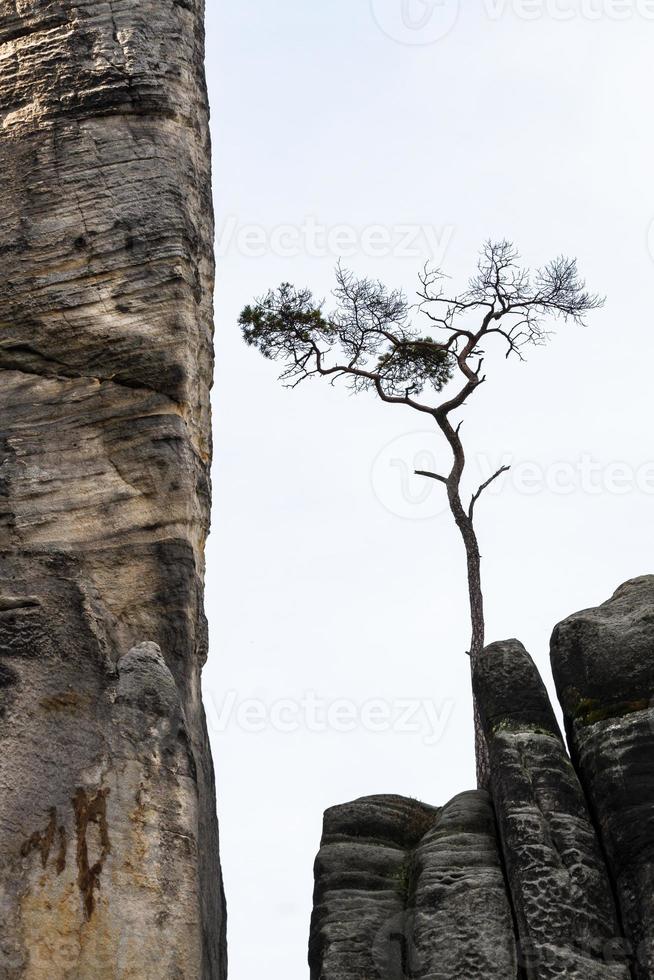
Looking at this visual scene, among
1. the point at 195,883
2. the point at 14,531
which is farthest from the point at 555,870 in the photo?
the point at 14,531

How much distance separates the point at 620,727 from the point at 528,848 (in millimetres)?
1334

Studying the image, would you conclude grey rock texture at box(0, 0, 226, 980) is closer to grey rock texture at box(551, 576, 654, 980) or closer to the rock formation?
the rock formation

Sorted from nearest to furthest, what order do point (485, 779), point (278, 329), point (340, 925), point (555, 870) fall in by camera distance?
point (555, 870) → point (340, 925) → point (485, 779) → point (278, 329)

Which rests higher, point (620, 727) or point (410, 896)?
point (620, 727)

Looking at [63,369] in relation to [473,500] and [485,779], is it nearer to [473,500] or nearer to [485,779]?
[485,779]

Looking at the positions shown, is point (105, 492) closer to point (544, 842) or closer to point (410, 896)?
point (410, 896)

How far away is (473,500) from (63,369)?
29.6ft

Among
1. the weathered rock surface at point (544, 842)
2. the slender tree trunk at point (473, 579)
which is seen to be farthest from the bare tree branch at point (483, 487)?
the weathered rock surface at point (544, 842)

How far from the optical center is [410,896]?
11.0 m

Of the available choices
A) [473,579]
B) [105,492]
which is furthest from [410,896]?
[473,579]

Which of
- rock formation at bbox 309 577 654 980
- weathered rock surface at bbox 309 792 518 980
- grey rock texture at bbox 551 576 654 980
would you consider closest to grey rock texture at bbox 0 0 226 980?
weathered rock surface at bbox 309 792 518 980

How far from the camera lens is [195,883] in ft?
31.3

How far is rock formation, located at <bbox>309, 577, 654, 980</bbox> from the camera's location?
9.89 metres

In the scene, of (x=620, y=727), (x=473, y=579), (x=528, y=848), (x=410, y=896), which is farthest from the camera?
(x=473, y=579)
